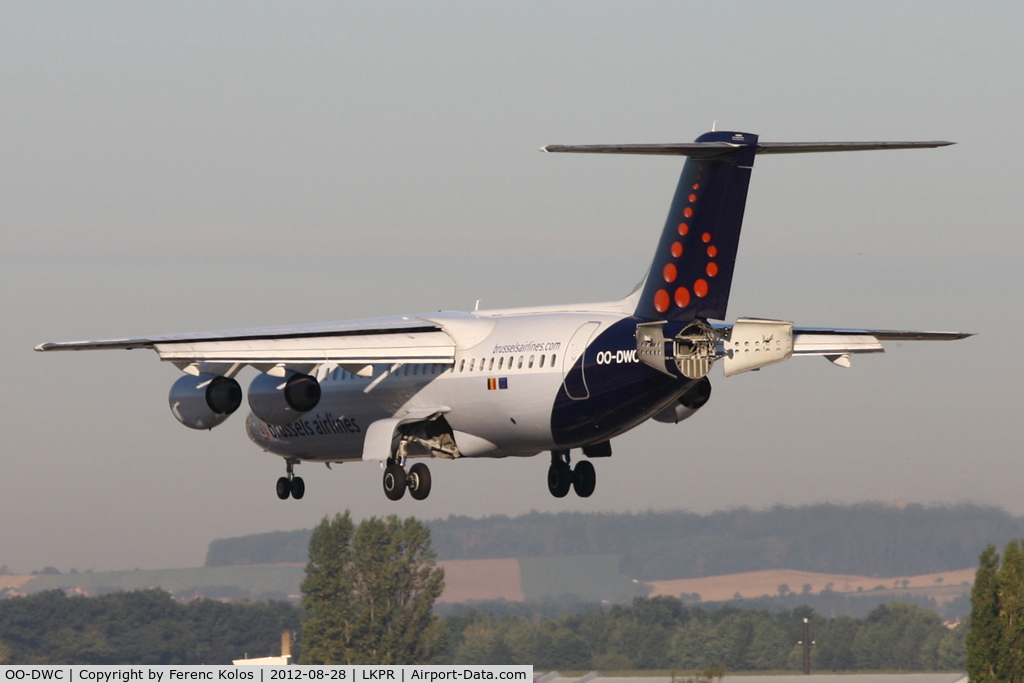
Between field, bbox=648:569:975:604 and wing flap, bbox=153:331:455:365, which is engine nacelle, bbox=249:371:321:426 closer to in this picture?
wing flap, bbox=153:331:455:365

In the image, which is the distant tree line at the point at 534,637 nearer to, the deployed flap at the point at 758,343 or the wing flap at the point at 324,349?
the wing flap at the point at 324,349

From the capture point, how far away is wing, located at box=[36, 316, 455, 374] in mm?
29125

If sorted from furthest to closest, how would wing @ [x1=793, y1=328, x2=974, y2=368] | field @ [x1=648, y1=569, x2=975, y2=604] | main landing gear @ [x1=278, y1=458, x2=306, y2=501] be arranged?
1. field @ [x1=648, y1=569, x2=975, y2=604]
2. main landing gear @ [x1=278, y1=458, x2=306, y2=501]
3. wing @ [x1=793, y1=328, x2=974, y2=368]

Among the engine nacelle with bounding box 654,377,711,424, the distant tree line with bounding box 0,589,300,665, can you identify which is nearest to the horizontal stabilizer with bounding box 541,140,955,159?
Result: the engine nacelle with bounding box 654,377,711,424

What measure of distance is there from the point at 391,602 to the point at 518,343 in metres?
70.4

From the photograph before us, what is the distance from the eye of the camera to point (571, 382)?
92.6 feet

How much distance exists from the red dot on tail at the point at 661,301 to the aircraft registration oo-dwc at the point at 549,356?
0.02 metres

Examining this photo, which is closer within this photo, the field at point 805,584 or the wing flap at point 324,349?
the wing flap at point 324,349

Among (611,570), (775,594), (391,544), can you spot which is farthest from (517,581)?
(391,544)

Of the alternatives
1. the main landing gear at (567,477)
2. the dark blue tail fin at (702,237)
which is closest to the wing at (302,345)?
the main landing gear at (567,477)

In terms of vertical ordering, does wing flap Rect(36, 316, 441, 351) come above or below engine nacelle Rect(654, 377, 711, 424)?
above

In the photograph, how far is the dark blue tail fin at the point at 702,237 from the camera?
2825 cm

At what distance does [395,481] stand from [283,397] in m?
3.19

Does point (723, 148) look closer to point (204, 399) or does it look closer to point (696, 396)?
point (696, 396)
